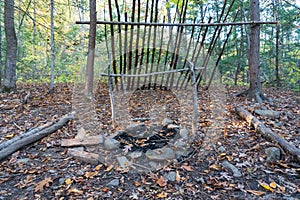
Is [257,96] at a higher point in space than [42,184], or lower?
higher

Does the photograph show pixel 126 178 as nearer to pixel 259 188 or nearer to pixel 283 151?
pixel 259 188

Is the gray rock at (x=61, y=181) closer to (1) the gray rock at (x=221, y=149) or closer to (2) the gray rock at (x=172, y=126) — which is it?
(2) the gray rock at (x=172, y=126)

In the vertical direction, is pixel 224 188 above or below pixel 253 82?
below

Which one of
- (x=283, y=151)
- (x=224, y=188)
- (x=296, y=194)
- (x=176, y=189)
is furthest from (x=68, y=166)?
(x=283, y=151)

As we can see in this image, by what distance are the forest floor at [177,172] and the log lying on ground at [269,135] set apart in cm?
9

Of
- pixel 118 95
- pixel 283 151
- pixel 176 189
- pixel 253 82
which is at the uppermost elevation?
pixel 253 82

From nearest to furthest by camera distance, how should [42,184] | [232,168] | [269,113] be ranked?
[42,184] → [232,168] → [269,113]

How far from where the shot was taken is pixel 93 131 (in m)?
4.05

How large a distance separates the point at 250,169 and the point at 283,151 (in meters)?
0.67

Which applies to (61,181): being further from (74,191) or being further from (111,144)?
(111,144)

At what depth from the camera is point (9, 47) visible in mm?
6129

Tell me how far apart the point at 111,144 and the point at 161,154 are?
84cm

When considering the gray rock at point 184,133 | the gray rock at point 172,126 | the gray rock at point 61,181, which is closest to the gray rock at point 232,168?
the gray rock at point 184,133

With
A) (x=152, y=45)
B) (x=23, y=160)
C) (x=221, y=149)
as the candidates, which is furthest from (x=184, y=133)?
(x=152, y=45)
